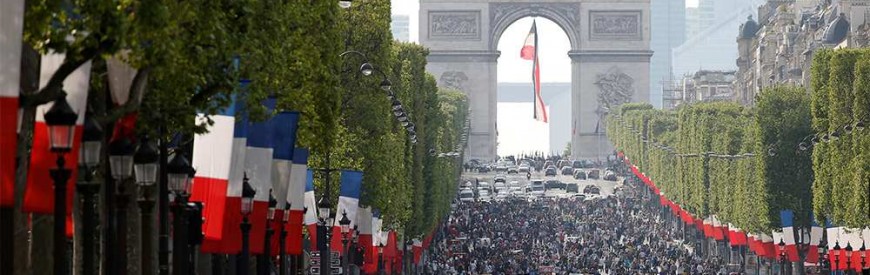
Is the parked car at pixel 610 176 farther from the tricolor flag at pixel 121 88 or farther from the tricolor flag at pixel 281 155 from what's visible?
the tricolor flag at pixel 121 88

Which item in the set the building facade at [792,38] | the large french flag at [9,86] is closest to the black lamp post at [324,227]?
the large french flag at [9,86]

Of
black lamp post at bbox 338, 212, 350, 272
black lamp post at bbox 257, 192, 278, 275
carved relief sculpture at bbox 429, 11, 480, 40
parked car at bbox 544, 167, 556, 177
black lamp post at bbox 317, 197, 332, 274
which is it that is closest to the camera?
black lamp post at bbox 257, 192, 278, 275

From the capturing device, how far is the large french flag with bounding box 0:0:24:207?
17656mm

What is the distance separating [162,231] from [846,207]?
4039 centimetres

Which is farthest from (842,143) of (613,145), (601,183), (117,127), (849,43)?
(613,145)

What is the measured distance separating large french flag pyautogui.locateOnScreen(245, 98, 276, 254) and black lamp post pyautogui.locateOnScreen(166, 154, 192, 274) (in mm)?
1980

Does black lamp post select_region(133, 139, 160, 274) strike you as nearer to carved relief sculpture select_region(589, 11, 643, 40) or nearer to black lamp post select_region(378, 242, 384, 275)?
black lamp post select_region(378, 242, 384, 275)

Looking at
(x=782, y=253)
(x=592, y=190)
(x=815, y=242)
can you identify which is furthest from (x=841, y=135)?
(x=592, y=190)

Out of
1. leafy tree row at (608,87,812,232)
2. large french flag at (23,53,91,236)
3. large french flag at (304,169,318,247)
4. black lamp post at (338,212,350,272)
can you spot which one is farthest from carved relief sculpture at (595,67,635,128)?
large french flag at (23,53,91,236)

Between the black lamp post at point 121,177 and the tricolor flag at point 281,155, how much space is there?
1105cm

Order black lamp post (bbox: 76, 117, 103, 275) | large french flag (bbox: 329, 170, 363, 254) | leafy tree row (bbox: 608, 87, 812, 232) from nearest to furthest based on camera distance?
black lamp post (bbox: 76, 117, 103, 275)
large french flag (bbox: 329, 170, 363, 254)
leafy tree row (bbox: 608, 87, 812, 232)

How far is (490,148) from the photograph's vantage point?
646ft

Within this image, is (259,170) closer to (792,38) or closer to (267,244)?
(267,244)

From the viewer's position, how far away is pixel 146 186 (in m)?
23.4
